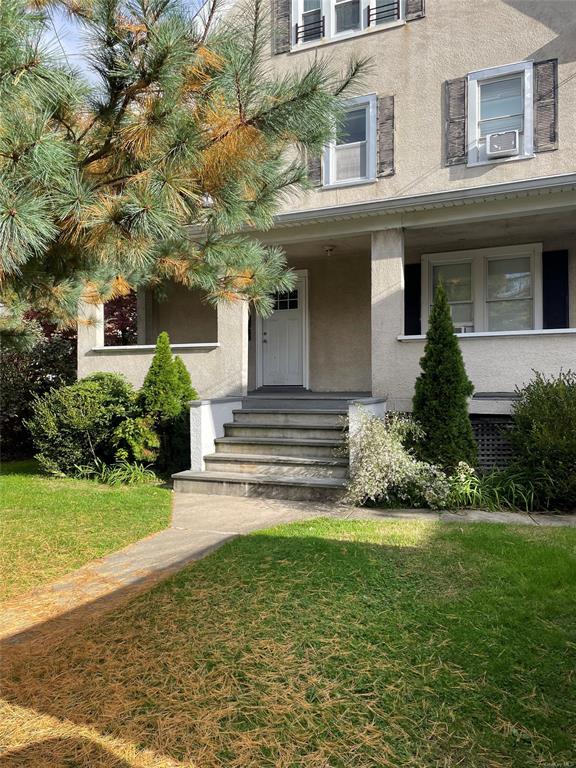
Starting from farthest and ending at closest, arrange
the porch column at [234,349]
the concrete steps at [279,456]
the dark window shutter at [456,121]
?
1. the porch column at [234,349]
2. the dark window shutter at [456,121]
3. the concrete steps at [279,456]

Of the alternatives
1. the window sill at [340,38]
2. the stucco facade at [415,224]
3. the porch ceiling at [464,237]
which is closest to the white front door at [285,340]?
the stucco facade at [415,224]

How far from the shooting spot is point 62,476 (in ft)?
25.9

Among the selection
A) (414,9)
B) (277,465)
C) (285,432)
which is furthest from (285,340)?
(414,9)

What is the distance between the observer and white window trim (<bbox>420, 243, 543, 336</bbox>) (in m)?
8.48

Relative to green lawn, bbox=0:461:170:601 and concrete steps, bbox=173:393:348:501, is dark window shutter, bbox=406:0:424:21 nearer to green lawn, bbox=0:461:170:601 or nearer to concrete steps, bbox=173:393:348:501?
concrete steps, bbox=173:393:348:501

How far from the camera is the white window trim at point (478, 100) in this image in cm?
773

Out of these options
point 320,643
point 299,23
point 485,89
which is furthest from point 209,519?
point 299,23

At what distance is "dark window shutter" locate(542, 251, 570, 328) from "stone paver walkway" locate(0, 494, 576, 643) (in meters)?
4.12

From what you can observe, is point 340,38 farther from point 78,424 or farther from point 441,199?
point 78,424

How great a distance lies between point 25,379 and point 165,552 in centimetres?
692

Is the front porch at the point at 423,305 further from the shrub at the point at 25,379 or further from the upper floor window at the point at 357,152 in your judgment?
the shrub at the point at 25,379

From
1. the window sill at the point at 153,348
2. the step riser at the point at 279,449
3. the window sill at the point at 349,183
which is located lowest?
the step riser at the point at 279,449

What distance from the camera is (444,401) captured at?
610 cm

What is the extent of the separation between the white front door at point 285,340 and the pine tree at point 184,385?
2646 mm
